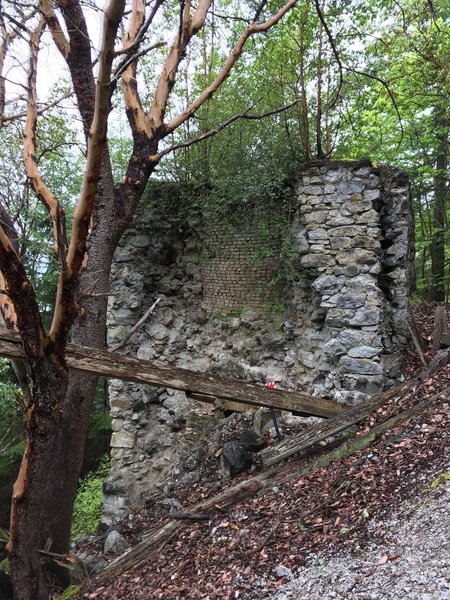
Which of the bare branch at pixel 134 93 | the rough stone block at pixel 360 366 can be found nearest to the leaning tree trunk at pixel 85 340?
the bare branch at pixel 134 93

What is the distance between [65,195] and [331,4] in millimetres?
6019

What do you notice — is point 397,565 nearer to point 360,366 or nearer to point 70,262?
point 70,262

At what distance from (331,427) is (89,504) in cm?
665

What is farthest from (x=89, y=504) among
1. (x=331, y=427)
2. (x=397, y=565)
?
(x=397, y=565)

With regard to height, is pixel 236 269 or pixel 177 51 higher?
pixel 177 51

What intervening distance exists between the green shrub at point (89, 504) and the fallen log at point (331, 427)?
4.36m

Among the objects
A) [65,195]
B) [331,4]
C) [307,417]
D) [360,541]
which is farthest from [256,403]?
[65,195]

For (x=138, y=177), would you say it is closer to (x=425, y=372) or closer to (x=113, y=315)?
(x=113, y=315)

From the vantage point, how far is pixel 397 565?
2244mm

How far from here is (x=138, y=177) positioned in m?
4.34

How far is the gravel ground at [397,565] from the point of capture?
206 cm

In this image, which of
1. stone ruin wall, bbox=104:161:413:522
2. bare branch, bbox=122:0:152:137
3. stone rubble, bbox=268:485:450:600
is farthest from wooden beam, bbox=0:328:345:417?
bare branch, bbox=122:0:152:137

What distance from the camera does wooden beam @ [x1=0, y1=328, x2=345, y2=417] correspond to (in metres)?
3.44

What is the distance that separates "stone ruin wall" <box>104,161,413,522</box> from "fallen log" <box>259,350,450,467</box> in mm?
571
